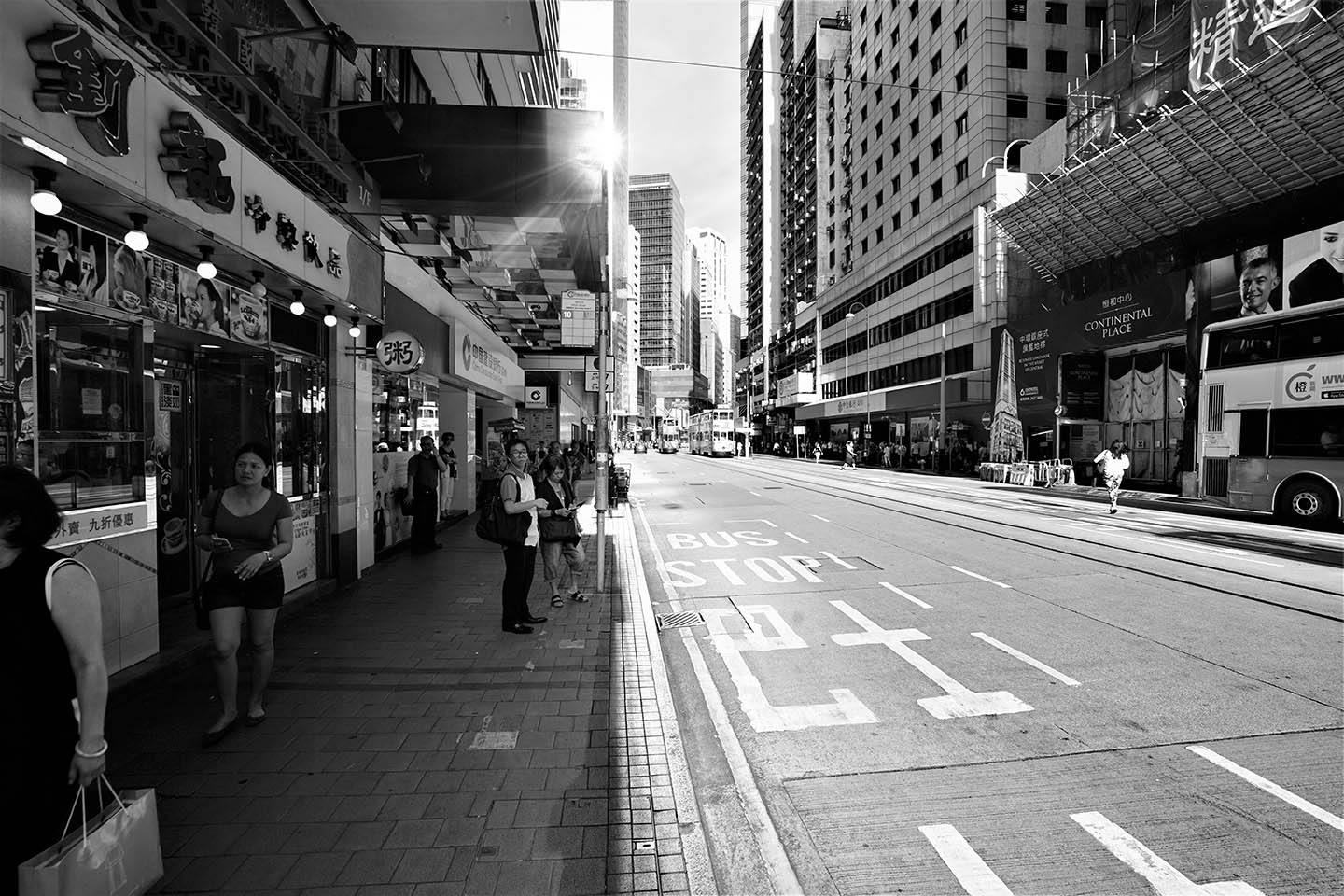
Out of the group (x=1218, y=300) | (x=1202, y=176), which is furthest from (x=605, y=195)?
(x=1202, y=176)

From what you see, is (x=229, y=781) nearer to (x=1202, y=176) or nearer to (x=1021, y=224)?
(x=1202, y=176)

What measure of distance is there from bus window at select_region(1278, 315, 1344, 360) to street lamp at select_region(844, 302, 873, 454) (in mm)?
34466

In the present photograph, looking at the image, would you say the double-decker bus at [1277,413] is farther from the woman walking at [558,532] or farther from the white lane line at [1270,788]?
the woman walking at [558,532]

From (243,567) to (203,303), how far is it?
323 centimetres

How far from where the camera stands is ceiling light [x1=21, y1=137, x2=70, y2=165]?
352 cm

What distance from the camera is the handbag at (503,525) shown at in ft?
20.7

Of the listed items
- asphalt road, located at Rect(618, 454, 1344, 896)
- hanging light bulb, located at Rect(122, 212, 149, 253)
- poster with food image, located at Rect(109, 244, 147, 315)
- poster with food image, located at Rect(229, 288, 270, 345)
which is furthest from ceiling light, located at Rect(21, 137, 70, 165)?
asphalt road, located at Rect(618, 454, 1344, 896)

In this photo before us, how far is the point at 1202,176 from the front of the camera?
2403 cm

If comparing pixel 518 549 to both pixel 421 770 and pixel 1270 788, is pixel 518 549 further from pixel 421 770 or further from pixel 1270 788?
pixel 1270 788

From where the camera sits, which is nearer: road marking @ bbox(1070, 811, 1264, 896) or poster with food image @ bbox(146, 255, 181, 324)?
road marking @ bbox(1070, 811, 1264, 896)

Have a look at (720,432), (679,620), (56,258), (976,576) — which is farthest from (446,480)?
(720,432)

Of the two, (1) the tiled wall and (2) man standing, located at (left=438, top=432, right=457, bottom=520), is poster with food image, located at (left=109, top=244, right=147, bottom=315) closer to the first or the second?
(1) the tiled wall

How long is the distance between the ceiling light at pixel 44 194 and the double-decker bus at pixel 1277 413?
18811mm

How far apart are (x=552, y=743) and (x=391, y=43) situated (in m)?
8.33
